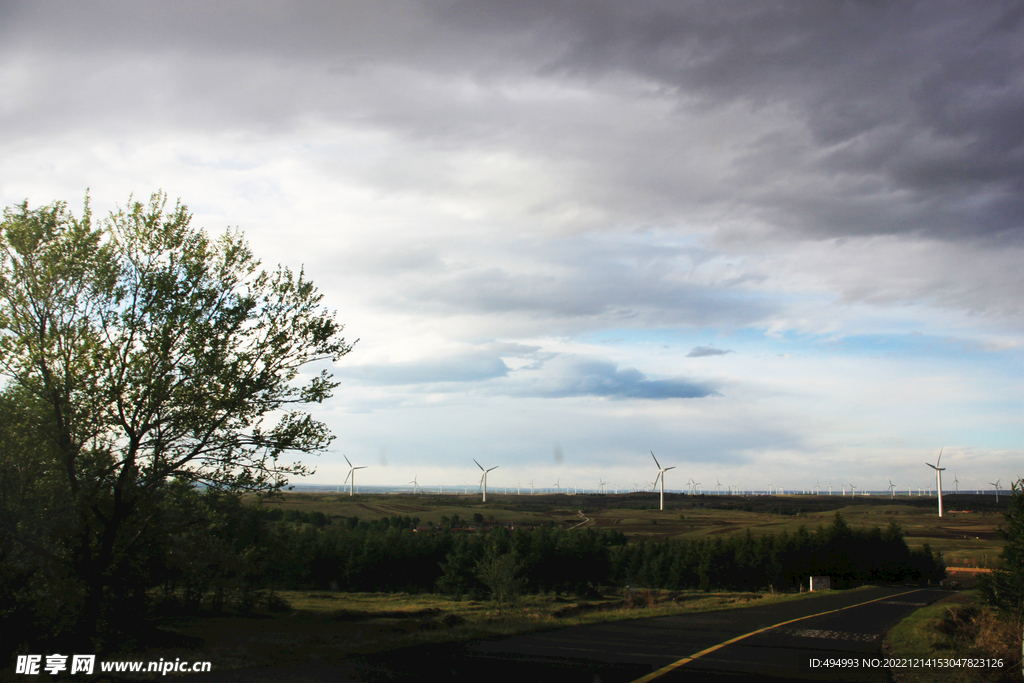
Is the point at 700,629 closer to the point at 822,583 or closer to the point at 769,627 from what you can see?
the point at 769,627

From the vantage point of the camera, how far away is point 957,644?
22078mm

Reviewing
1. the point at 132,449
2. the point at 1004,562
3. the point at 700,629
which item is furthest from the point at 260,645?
the point at 1004,562

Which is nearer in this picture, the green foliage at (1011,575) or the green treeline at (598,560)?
the green foliage at (1011,575)

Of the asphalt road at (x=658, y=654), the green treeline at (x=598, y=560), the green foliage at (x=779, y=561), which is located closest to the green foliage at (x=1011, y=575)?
the asphalt road at (x=658, y=654)

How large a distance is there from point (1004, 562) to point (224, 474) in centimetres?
3599

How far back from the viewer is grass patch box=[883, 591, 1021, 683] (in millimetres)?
16906

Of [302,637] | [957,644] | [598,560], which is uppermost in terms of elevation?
[957,644]

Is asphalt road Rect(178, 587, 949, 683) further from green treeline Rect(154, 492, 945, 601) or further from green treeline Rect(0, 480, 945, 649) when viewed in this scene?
green treeline Rect(154, 492, 945, 601)

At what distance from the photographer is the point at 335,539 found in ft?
323

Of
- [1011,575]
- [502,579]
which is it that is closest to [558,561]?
[502,579]

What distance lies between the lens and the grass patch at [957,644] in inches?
666

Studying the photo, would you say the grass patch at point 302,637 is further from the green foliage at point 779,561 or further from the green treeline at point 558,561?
the green foliage at point 779,561

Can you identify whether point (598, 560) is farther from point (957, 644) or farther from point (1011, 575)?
point (957, 644)

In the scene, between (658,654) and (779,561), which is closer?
(658,654)
